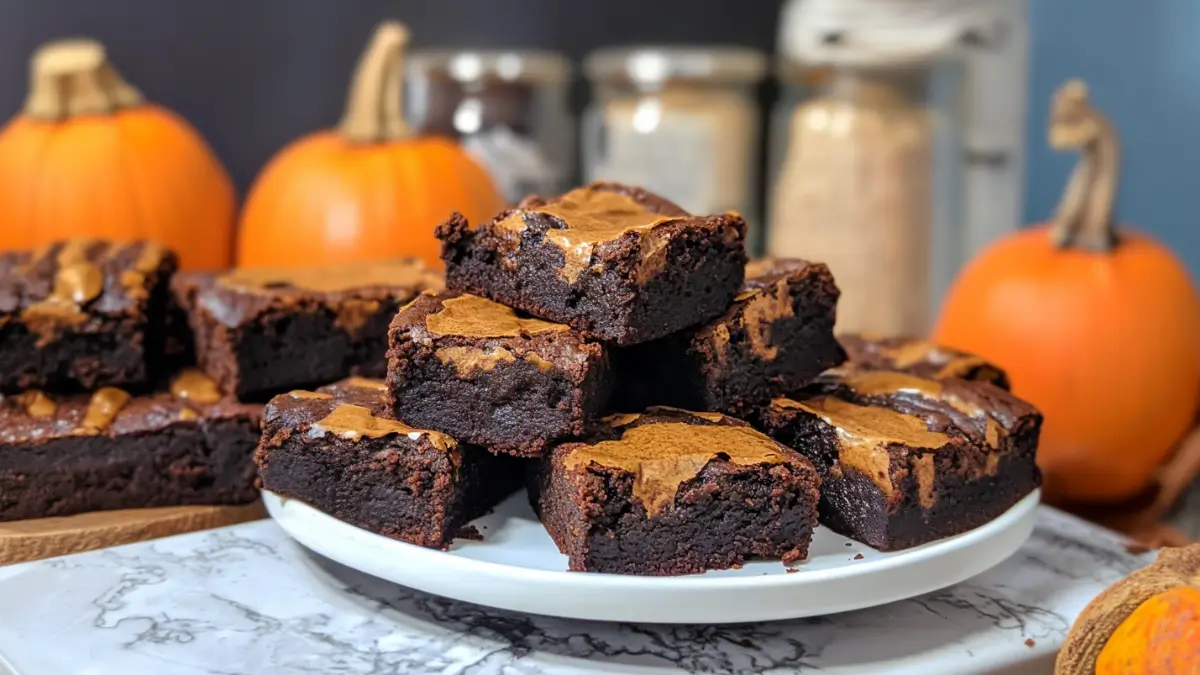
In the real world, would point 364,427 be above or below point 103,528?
above

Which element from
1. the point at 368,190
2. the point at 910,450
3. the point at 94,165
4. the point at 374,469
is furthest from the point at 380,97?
the point at 910,450

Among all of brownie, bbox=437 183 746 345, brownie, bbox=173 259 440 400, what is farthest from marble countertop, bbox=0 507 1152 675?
brownie, bbox=437 183 746 345

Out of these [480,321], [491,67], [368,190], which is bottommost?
[480,321]

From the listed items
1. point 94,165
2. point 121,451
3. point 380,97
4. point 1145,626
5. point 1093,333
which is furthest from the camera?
point 380,97

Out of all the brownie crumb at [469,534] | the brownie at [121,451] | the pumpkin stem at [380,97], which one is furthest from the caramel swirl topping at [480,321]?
the pumpkin stem at [380,97]

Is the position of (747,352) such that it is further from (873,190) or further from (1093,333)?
(873,190)

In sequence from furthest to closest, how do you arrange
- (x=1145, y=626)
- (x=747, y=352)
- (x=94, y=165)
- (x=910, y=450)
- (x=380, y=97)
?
(x=380, y=97)
(x=94, y=165)
(x=747, y=352)
(x=910, y=450)
(x=1145, y=626)

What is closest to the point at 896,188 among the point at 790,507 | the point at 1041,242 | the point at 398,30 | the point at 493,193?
the point at 1041,242

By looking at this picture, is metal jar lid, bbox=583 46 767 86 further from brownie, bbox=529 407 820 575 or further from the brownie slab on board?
brownie, bbox=529 407 820 575

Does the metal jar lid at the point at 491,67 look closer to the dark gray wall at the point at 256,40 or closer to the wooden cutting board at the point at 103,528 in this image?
the dark gray wall at the point at 256,40

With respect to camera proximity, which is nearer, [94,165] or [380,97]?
[94,165]
